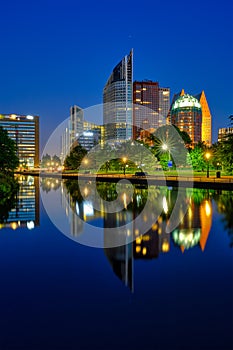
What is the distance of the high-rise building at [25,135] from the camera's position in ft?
Answer: 569

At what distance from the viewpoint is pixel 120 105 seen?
171625mm

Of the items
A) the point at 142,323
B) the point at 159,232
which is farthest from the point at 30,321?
the point at 159,232

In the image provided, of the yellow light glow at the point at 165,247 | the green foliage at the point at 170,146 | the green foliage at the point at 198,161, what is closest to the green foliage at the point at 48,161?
the green foliage at the point at 170,146

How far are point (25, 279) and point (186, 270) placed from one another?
3.98 m

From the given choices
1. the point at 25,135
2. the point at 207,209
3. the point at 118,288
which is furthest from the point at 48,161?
the point at 118,288

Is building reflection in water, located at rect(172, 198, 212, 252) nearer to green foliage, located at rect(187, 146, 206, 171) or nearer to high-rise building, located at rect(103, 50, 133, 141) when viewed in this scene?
green foliage, located at rect(187, 146, 206, 171)

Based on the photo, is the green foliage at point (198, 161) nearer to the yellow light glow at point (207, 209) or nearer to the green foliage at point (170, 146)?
the green foliage at point (170, 146)

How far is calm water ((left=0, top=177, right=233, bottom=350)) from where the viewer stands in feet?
17.7

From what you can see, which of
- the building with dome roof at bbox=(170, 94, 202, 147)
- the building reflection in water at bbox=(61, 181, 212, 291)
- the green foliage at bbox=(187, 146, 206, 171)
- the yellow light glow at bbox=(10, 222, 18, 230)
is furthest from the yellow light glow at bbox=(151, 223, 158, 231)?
the building with dome roof at bbox=(170, 94, 202, 147)

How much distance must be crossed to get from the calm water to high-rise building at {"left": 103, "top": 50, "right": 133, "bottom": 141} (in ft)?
503

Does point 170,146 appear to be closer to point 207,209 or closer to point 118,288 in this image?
point 207,209

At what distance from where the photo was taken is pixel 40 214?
19.5 metres

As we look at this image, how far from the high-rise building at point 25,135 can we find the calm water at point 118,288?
168 meters

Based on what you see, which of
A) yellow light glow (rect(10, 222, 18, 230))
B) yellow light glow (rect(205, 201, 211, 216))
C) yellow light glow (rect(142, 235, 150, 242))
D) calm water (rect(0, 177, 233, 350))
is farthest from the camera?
yellow light glow (rect(205, 201, 211, 216))
